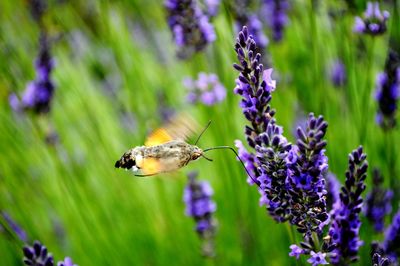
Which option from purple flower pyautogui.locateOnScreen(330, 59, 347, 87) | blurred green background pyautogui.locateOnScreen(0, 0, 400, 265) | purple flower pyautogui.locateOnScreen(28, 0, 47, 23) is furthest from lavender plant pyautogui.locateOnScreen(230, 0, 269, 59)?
purple flower pyautogui.locateOnScreen(28, 0, 47, 23)

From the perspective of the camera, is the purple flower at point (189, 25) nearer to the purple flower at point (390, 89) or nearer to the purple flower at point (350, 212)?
Result: the purple flower at point (390, 89)

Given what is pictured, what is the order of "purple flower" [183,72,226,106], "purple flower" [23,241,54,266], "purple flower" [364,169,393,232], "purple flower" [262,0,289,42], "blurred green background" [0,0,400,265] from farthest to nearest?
"purple flower" [262,0,289,42]
"purple flower" [183,72,226,106]
"blurred green background" [0,0,400,265]
"purple flower" [364,169,393,232]
"purple flower" [23,241,54,266]

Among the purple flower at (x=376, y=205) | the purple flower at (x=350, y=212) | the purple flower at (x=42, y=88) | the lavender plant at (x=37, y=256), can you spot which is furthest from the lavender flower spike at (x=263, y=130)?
the purple flower at (x=42, y=88)

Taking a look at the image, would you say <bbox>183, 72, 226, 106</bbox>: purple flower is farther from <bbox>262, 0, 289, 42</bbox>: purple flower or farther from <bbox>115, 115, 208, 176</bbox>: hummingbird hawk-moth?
<bbox>115, 115, 208, 176</bbox>: hummingbird hawk-moth

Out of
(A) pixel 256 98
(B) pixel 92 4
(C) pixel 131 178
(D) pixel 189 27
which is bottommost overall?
(A) pixel 256 98

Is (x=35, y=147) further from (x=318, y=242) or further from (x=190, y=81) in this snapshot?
(x=318, y=242)

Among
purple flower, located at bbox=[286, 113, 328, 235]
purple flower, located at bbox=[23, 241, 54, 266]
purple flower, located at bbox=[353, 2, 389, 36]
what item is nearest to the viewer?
purple flower, located at bbox=[286, 113, 328, 235]

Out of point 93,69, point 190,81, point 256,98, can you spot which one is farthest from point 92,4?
point 256,98
